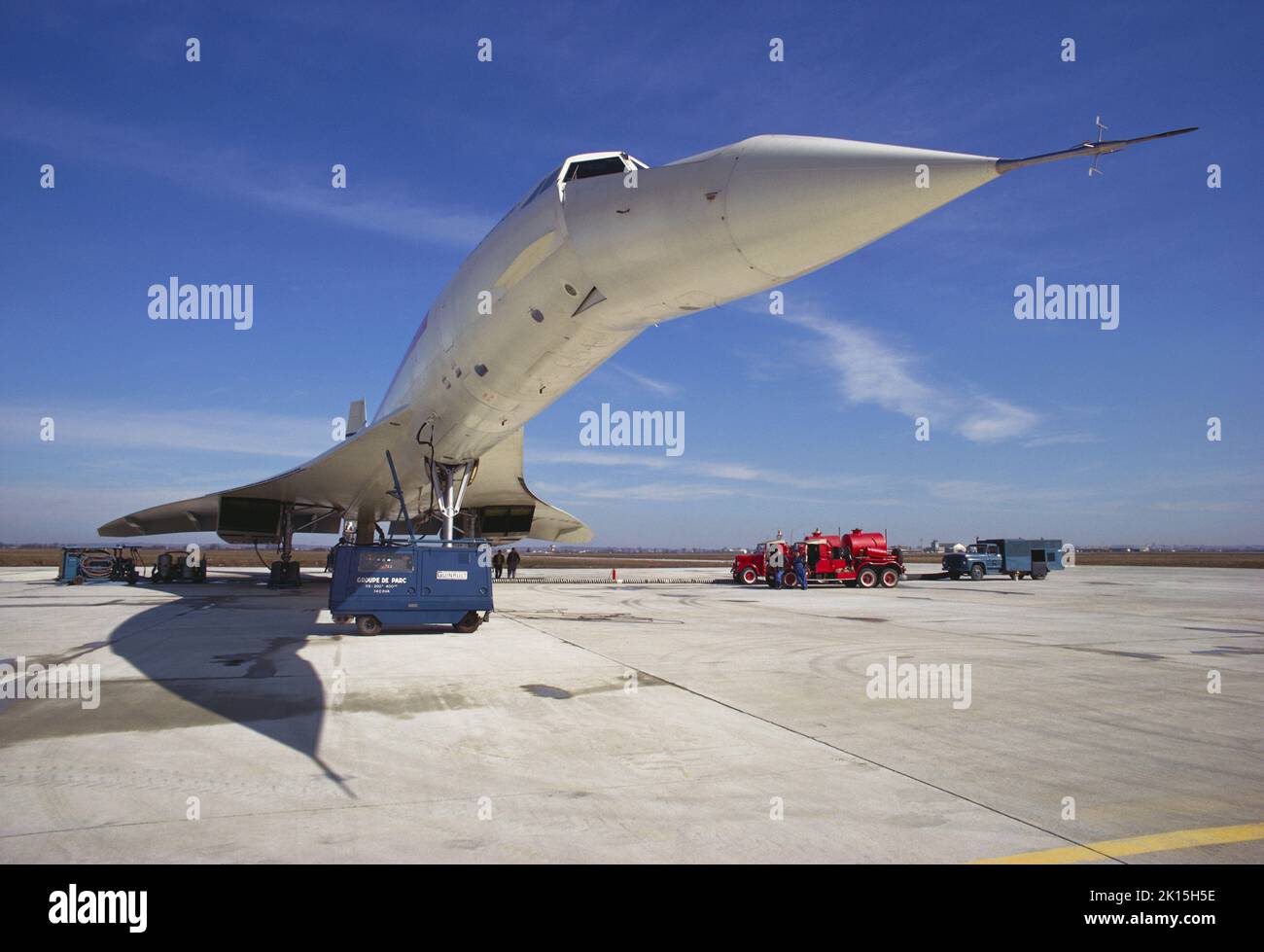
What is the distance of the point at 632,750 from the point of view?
4.76 meters

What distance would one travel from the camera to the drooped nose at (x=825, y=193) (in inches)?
164

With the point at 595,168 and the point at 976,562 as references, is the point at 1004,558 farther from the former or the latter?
the point at 595,168

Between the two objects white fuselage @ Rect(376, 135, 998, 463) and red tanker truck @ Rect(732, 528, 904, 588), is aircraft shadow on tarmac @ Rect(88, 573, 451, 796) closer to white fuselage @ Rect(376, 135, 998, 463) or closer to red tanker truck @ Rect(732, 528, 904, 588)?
white fuselage @ Rect(376, 135, 998, 463)

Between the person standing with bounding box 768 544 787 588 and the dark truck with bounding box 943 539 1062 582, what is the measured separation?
9.06 meters

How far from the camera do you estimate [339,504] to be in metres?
18.4

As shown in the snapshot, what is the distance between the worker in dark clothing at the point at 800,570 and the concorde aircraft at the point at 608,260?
41.7 feet

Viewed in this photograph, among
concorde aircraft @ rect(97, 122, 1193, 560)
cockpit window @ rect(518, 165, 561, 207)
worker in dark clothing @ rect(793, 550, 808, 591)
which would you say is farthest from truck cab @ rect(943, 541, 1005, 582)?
cockpit window @ rect(518, 165, 561, 207)

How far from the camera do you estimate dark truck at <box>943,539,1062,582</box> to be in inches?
1195

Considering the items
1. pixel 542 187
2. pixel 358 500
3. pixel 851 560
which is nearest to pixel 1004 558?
pixel 851 560

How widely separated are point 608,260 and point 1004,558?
29126 millimetres

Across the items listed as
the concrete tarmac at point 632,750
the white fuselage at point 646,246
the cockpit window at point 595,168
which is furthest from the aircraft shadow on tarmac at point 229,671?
the cockpit window at point 595,168

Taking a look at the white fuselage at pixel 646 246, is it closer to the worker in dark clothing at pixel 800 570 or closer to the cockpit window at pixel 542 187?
the cockpit window at pixel 542 187
